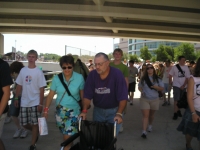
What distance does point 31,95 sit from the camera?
169 inches

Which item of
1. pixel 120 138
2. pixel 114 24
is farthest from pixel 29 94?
pixel 114 24

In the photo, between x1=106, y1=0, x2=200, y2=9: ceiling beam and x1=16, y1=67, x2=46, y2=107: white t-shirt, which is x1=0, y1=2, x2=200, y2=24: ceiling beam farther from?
x1=16, y1=67, x2=46, y2=107: white t-shirt

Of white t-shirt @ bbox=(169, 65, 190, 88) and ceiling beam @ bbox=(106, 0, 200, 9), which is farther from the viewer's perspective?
ceiling beam @ bbox=(106, 0, 200, 9)

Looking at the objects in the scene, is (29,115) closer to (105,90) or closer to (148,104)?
(105,90)

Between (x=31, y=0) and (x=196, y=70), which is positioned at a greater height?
(x=31, y=0)

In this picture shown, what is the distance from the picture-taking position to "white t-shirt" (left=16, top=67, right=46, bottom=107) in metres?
4.27

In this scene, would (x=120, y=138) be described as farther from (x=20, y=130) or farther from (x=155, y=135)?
(x=20, y=130)

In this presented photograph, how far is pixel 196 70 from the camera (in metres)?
3.97

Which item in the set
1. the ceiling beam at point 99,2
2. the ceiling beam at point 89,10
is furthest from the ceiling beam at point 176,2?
the ceiling beam at point 89,10

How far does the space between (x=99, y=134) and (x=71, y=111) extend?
691mm

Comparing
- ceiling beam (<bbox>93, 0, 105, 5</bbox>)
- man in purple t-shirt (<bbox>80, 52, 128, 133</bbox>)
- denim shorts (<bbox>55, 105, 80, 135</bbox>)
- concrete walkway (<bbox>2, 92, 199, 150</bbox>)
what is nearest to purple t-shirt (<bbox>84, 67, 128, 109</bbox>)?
man in purple t-shirt (<bbox>80, 52, 128, 133</bbox>)

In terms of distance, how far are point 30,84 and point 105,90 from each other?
1647mm

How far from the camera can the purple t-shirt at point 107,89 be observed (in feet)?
10.9

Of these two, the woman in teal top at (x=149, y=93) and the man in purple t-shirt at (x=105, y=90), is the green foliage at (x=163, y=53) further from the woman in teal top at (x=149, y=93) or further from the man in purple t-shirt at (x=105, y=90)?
the man in purple t-shirt at (x=105, y=90)
